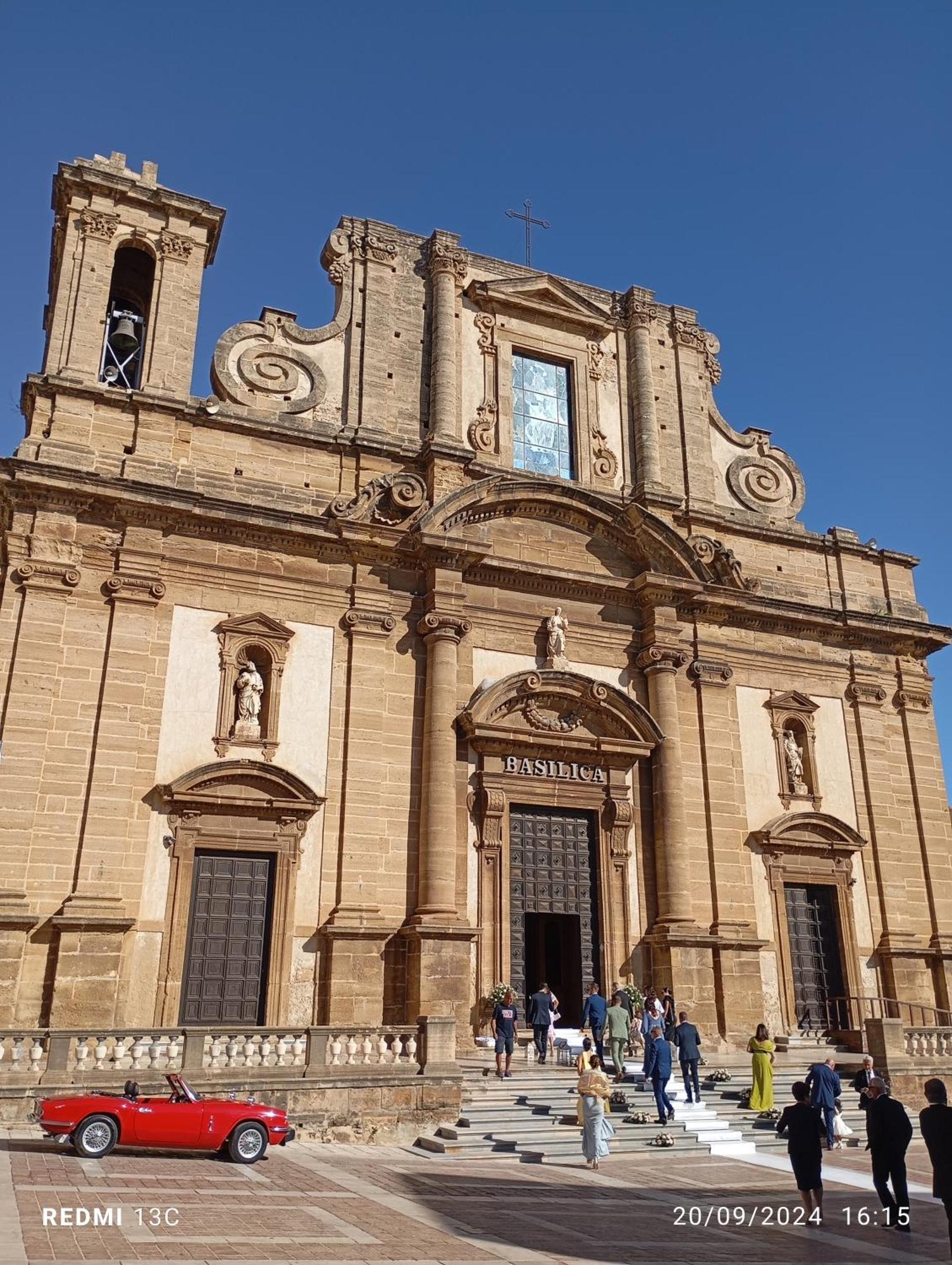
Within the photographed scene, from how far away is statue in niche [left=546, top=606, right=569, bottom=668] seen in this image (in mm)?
22078

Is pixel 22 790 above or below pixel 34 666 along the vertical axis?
below

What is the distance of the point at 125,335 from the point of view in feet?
69.4

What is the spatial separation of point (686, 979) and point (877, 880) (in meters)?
5.78

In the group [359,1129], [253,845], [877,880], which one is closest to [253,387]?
[253,845]

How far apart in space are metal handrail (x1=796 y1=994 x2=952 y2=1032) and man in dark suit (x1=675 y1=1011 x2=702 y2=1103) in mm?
5963

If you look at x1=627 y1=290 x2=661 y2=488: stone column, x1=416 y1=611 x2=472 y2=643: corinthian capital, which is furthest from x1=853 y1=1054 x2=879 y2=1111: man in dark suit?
x1=627 y1=290 x2=661 y2=488: stone column

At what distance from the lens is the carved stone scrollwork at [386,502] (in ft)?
69.6

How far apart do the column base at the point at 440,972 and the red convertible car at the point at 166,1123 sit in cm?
580

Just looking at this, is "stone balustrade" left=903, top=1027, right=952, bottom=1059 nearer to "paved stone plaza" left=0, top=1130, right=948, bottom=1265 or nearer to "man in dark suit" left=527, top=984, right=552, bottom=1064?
"paved stone plaza" left=0, top=1130, right=948, bottom=1265

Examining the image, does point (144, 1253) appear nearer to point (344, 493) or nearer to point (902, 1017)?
point (344, 493)

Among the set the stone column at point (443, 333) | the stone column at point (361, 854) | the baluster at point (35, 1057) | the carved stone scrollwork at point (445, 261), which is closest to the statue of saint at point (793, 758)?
the stone column at point (361, 854)

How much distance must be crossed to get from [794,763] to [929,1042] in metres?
6.34

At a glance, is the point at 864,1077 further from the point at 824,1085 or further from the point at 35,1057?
the point at 35,1057

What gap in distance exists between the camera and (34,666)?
18016mm
